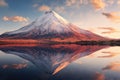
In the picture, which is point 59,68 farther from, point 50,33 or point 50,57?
point 50,33

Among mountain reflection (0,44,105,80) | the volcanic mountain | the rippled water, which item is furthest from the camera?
the volcanic mountain

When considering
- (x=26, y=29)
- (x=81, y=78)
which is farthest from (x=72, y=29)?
(x=81, y=78)

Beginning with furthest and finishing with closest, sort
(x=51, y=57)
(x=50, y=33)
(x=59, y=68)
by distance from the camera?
(x=50, y=33)
(x=51, y=57)
(x=59, y=68)

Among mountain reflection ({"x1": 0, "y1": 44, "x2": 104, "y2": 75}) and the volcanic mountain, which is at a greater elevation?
the volcanic mountain

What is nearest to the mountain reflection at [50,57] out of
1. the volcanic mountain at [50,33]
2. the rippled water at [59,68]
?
the rippled water at [59,68]

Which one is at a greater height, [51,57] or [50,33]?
[50,33]

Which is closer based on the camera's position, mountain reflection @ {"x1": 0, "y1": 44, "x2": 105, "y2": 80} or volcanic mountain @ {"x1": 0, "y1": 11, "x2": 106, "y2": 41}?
mountain reflection @ {"x1": 0, "y1": 44, "x2": 105, "y2": 80}

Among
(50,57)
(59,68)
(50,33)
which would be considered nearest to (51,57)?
(50,57)

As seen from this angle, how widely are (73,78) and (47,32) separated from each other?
17184cm

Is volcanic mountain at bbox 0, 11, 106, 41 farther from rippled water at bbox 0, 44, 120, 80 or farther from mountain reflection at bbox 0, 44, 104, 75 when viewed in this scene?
rippled water at bbox 0, 44, 120, 80

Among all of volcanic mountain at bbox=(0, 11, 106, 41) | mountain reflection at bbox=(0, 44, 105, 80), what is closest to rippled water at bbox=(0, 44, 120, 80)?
mountain reflection at bbox=(0, 44, 105, 80)

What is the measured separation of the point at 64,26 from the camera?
196 meters

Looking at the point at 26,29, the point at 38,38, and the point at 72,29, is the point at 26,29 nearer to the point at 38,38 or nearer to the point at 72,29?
the point at 38,38

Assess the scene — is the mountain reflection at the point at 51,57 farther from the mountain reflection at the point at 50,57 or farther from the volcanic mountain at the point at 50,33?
the volcanic mountain at the point at 50,33
